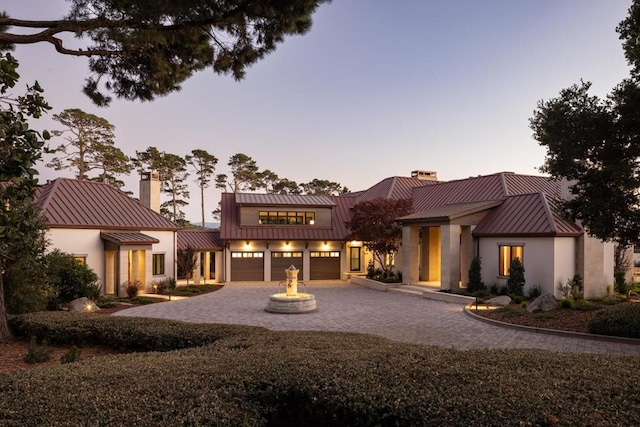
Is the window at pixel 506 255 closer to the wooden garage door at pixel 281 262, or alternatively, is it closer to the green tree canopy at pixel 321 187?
the wooden garage door at pixel 281 262

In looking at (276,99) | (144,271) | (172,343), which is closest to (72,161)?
(144,271)

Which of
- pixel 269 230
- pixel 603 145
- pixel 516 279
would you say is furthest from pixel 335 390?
pixel 269 230

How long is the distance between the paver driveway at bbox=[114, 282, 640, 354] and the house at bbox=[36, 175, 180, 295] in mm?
3912

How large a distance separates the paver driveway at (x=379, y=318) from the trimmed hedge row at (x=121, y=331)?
4.31 m

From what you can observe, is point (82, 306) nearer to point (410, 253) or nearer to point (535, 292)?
point (410, 253)

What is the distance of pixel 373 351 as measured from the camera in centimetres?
624

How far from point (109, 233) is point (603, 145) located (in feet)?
73.1

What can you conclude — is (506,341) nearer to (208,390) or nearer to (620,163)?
(620,163)

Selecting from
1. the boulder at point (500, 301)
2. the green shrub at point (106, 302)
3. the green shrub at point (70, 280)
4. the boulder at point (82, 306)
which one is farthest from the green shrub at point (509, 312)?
the green shrub at point (70, 280)

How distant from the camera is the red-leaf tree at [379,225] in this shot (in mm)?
25125

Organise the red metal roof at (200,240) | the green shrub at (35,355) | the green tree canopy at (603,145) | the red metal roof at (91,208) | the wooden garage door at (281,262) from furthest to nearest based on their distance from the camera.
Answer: the wooden garage door at (281,262) < the red metal roof at (200,240) < the red metal roof at (91,208) < the green tree canopy at (603,145) < the green shrub at (35,355)

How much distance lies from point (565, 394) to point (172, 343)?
8083 mm

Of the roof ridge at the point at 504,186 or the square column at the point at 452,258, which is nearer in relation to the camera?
the square column at the point at 452,258

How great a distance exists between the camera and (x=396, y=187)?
3131 centimetres
